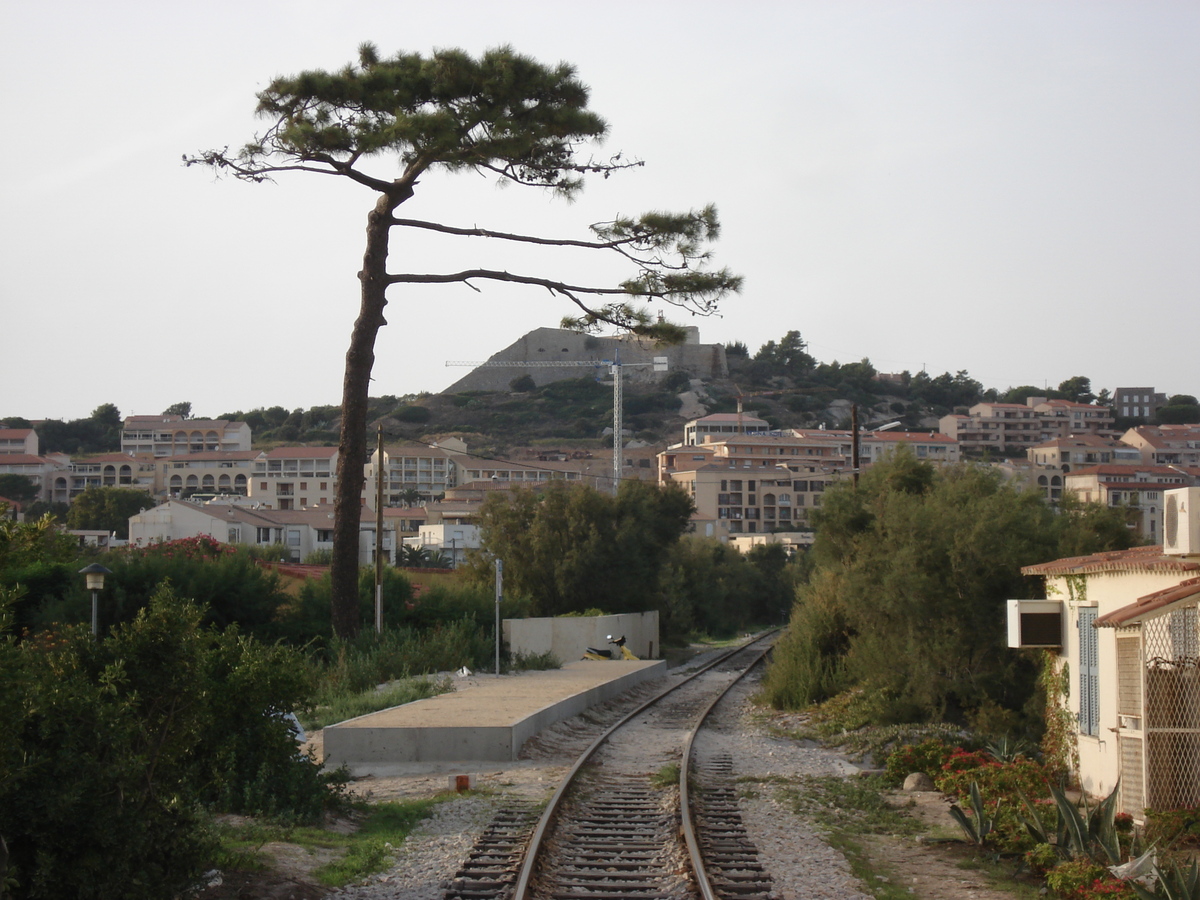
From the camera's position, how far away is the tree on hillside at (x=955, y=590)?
52.7ft

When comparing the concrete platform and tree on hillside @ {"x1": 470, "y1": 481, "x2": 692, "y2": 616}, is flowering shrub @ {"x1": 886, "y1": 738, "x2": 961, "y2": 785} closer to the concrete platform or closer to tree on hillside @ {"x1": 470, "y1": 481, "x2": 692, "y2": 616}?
the concrete platform

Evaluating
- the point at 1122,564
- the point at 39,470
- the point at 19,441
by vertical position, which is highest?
the point at 19,441

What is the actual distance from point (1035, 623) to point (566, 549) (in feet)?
96.3

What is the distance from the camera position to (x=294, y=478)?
11994 cm

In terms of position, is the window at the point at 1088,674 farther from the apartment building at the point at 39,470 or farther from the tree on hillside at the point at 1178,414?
the tree on hillside at the point at 1178,414

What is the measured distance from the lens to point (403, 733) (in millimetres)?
13102

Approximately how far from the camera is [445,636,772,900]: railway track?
7.73m

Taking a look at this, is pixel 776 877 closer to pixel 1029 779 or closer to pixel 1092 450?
pixel 1029 779

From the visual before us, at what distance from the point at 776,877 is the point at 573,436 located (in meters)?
149

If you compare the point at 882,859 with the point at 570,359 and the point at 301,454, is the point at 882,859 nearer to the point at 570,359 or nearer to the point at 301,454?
the point at 301,454

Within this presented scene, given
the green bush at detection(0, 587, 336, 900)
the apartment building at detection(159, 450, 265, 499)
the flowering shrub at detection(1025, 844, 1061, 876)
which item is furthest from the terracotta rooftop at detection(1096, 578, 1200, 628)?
the apartment building at detection(159, 450, 265, 499)

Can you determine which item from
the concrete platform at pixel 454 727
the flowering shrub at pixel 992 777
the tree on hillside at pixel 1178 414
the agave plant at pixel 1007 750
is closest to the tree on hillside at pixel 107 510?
the concrete platform at pixel 454 727

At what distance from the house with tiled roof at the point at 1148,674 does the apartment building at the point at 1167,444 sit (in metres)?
120

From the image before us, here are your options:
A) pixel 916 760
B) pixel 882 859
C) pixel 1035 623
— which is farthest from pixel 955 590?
pixel 882 859
